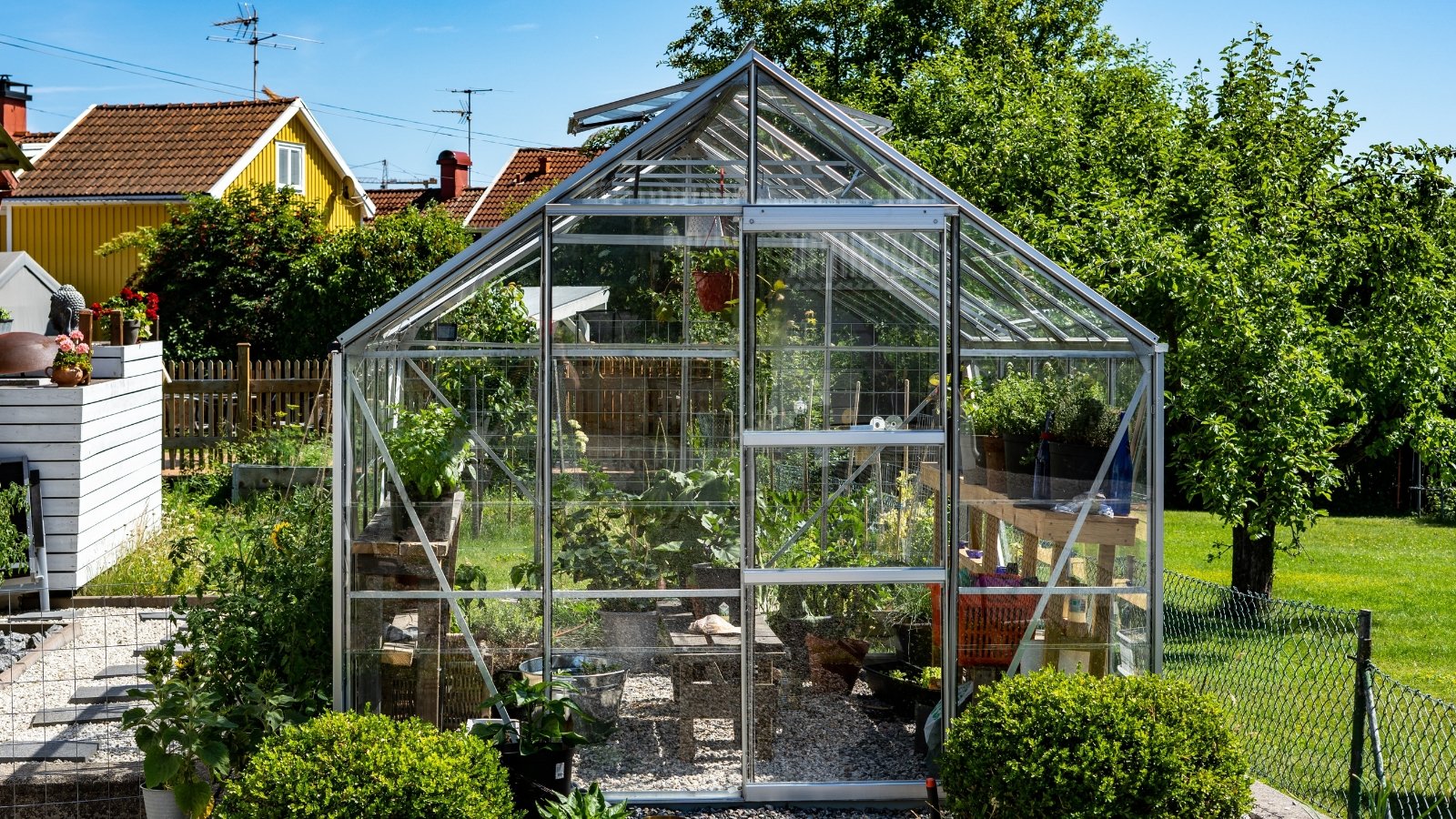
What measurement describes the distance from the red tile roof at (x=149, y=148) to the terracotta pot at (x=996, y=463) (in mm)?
17976

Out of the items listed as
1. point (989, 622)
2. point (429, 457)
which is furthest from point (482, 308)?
point (989, 622)

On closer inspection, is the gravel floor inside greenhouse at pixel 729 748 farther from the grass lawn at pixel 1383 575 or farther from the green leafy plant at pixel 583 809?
the grass lawn at pixel 1383 575

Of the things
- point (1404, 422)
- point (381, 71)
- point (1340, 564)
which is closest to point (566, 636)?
point (1404, 422)

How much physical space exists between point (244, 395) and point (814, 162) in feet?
35.6

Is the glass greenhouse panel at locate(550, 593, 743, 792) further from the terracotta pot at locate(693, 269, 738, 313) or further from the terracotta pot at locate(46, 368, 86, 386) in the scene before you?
the terracotta pot at locate(46, 368, 86, 386)

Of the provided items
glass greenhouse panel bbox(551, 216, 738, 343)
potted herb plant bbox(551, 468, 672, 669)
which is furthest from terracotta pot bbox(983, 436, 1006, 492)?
potted herb plant bbox(551, 468, 672, 669)

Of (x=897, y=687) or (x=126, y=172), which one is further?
(x=126, y=172)

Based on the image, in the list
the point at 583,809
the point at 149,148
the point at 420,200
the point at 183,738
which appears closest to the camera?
the point at 583,809

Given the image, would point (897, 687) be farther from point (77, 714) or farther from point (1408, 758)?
point (77, 714)

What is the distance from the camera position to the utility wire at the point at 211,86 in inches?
1083

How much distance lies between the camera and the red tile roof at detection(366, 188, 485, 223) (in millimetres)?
28281

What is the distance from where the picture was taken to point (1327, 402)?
8.36m

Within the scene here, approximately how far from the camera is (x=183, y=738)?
4.91m

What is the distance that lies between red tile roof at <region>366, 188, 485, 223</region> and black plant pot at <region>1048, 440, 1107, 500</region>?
70.7ft
